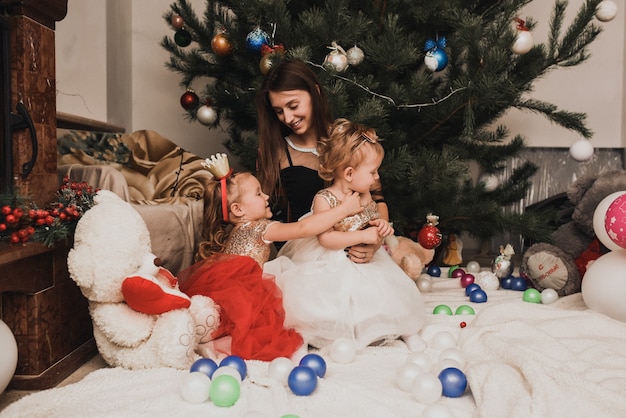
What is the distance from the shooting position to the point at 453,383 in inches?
53.7

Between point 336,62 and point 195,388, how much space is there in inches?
55.8

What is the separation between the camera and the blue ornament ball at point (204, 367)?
1422 millimetres

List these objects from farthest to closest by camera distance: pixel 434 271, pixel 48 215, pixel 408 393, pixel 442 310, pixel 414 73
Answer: pixel 434 271, pixel 414 73, pixel 442 310, pixel 48 215, pixel 408 393

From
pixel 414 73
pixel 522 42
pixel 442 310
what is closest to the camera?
pixel 442 310

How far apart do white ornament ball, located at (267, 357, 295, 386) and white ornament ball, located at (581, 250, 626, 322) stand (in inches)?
44.3

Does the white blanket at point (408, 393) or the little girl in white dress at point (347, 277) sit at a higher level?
A: the little girl in white dress at point (347, 277)

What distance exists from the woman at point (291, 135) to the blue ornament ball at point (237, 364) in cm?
87

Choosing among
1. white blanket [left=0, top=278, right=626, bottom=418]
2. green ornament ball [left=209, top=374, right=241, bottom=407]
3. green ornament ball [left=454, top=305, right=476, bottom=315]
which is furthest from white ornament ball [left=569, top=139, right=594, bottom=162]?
green ornament ball [left=209, top=374, right=241, bottom=407]

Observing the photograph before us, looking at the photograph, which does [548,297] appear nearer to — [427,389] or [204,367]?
[427,389]

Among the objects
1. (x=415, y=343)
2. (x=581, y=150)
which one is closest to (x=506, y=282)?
(x=581, y=150)

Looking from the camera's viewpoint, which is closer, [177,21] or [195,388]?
[195,388]

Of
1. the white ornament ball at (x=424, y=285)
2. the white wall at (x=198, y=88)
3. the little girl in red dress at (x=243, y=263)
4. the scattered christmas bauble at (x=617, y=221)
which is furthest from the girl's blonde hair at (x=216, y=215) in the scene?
the white wall at (x=198, y=88)

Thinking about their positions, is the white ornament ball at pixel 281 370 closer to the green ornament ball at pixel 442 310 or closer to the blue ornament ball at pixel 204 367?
the blue ornament ball at pixel 204 367

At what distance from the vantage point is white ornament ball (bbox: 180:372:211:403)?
4.29 feet
